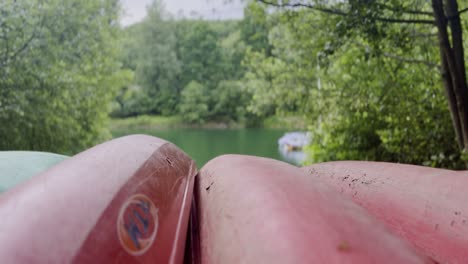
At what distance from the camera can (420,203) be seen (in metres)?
0.99

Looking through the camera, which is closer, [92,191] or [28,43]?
[92,191]

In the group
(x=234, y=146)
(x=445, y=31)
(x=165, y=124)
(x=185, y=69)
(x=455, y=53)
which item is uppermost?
(x=185, y=69)

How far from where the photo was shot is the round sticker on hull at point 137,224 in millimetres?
708

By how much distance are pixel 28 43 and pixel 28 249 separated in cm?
641

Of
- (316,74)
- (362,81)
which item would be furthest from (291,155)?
(362,81)

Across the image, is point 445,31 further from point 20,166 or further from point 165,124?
point 165,124

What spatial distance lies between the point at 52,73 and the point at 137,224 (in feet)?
20.5

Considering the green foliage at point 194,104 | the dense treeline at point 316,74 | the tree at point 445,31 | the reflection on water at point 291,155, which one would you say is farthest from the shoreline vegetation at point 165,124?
the tree at point 445,31

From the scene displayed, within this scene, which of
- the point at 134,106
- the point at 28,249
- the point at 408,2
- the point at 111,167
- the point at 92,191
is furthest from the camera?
the point at 134,106

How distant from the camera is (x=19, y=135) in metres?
5.99

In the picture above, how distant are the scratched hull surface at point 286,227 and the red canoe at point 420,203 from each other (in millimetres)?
200

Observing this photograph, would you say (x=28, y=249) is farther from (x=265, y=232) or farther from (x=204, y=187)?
(x=204, y=187)

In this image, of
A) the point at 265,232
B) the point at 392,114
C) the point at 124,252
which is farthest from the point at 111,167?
the point at 392,114

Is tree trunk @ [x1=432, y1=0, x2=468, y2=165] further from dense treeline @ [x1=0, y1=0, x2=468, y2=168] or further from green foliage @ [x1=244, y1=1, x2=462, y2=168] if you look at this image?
green foliage @ [x1=244, y1=1, x2=462, y2=168]
